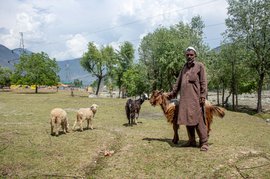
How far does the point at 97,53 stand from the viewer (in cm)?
6669

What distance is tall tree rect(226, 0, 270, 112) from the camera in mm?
34500

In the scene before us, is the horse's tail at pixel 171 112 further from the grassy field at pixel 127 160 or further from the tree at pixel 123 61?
the tree at pixel 123 61

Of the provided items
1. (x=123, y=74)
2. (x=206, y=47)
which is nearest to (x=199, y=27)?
(x=206, y=47)

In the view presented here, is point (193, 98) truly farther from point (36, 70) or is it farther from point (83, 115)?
point (36, 70)

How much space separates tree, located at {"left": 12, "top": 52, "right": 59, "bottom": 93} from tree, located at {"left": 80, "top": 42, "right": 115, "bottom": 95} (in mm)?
11164

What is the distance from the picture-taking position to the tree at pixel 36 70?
2758 inches

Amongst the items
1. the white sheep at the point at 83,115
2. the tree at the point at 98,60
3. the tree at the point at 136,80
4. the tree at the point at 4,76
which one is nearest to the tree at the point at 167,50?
the tree at the point at 136,80

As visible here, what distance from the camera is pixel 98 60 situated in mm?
66938

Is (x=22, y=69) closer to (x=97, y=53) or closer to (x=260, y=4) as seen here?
(x=97, y=53)

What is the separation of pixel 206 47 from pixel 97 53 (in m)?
28.7

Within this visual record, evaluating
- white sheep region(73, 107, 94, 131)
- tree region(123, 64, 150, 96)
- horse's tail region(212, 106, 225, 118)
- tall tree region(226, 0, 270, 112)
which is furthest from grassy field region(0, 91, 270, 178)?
tree region(123, 64, 150, 96)

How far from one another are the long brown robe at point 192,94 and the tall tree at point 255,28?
29268 millimetres

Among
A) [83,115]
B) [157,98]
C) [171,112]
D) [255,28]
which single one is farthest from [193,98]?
[255,28]

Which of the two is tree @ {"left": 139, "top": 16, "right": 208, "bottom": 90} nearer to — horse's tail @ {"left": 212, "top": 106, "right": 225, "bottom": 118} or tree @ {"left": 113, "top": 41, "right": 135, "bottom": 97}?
tree @ {"left": 113, "top": 41, "right": 135, "bottom": 97}
